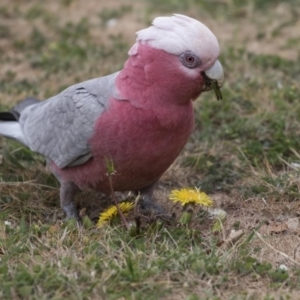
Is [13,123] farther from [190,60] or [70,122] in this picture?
[190,60]

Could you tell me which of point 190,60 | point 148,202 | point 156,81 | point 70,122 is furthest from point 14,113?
point 190,60

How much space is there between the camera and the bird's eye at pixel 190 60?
3689mm

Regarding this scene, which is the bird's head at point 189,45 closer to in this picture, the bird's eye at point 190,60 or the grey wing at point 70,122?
the bird's eye at point 190,60

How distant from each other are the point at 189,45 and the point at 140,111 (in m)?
0.42

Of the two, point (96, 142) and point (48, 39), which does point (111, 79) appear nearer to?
point (96, 142)

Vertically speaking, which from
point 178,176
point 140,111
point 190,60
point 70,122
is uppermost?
point 190,60

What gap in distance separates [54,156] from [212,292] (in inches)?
55.1

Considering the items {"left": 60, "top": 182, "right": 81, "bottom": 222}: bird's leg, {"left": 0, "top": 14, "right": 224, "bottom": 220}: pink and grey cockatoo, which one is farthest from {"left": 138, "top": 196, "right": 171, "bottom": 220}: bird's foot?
{"left": 60, "top": 182, "right": 81, "bottom": 222}: bird's leg

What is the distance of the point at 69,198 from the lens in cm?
432

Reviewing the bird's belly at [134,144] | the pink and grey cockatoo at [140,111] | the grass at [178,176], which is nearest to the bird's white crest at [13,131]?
the grass at [178,176]

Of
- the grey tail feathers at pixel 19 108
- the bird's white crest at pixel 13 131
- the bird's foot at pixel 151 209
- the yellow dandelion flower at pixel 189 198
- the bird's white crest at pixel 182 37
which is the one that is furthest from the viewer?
the grey tail feathers at pixel 19 108

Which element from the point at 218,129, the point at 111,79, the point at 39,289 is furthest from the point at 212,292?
the point at 218,129

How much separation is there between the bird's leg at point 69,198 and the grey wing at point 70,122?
0.14 metres

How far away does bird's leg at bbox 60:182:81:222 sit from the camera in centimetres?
429
